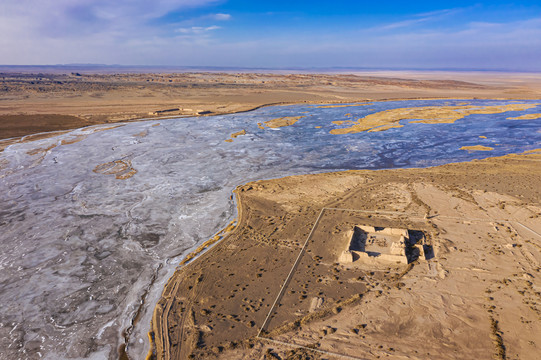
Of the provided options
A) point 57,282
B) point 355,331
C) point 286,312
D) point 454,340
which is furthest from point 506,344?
point 57,282

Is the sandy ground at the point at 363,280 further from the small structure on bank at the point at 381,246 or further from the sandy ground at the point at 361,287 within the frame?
the small structure on bank at the point at 381,246

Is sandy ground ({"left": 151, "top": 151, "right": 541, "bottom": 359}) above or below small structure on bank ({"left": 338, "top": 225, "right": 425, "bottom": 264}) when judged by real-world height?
below

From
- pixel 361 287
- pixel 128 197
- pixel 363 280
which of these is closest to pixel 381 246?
pixel 363 280

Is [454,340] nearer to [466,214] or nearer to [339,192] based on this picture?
[466,214]

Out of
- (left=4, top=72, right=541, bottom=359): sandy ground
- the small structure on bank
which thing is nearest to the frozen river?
(left=4, top=72, right=541, bottom=359): sandy ground

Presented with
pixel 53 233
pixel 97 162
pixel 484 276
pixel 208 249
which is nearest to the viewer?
pixel 484 276

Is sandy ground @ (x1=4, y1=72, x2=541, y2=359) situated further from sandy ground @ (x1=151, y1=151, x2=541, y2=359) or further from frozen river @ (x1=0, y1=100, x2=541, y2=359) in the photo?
frozen river @ (x1=0, y1=100, x2=541, y2=359)
